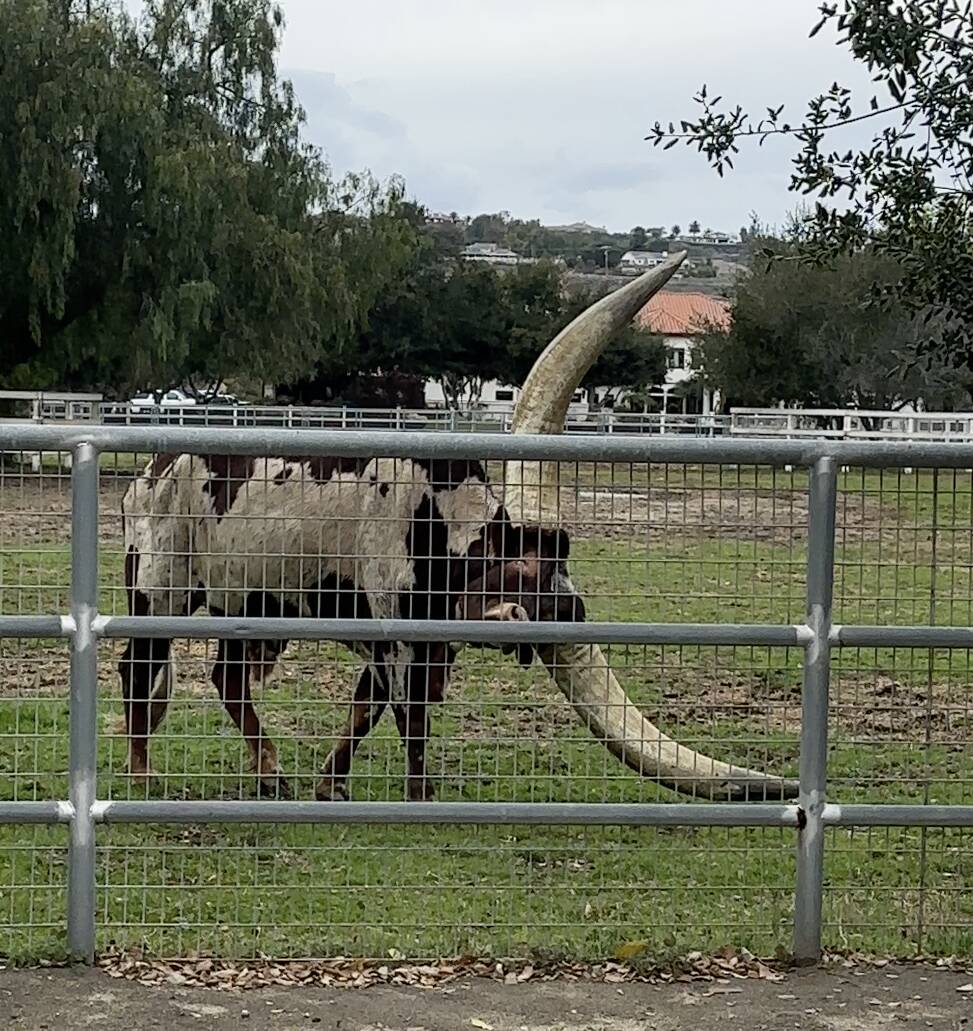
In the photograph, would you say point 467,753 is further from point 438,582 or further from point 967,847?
point 967,847

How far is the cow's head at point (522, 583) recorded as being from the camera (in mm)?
5980

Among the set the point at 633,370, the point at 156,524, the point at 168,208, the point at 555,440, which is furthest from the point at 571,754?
the point at 633,370

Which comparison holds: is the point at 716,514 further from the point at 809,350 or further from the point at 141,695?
the point at 809,350

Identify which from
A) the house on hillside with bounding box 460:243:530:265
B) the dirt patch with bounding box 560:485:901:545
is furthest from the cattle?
the house on hillside with bounding box 460:243:530:265

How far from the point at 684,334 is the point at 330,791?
227 ft

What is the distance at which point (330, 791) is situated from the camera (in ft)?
21.9

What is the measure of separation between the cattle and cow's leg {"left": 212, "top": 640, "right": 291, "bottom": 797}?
0.8 inches

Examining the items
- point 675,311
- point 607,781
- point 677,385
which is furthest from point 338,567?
point 675,311

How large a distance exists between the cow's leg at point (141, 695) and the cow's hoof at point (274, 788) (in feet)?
1.45

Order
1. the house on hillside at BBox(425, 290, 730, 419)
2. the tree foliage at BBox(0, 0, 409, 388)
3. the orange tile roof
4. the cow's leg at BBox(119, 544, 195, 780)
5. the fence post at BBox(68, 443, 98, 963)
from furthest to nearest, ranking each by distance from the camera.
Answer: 1. the orange tile roof
2. the house on hillside at BBox(425, 290, 730, 419)
3. the tree foliage at BBox(0, 0, 409, 388)
4. the cow's leg at BBox(119, 544, 195, 780)
5. the fence post at BBox(68, 443, 98, 963)

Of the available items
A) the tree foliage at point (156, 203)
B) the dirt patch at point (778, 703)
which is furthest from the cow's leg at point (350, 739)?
the tree foliage at point (156, 203)

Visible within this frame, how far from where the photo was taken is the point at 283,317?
123 ft

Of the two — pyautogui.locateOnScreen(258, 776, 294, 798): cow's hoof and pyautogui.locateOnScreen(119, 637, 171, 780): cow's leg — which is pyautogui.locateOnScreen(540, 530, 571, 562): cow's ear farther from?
pyautogui.locateOnScreen(119, 637, 171, 780): cow's leg

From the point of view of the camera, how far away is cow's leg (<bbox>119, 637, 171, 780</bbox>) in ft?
19.1
